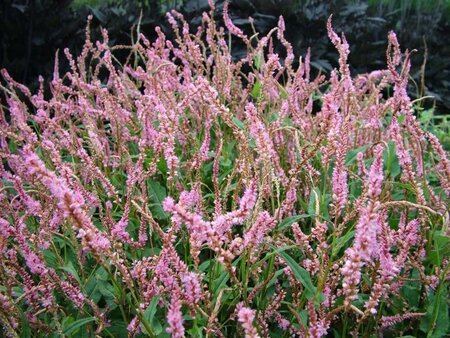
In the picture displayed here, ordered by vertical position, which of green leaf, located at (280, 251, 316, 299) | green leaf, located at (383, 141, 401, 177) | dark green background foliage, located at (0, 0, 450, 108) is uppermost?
green leaf, located at (280, 251, 316, 299)

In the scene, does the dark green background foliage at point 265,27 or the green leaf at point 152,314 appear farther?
the dark green background foliage at point 265,27

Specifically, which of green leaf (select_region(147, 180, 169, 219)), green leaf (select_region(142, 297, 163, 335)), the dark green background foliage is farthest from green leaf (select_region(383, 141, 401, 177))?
the dark green background foliage

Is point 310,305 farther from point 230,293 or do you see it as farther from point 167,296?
point 167,296

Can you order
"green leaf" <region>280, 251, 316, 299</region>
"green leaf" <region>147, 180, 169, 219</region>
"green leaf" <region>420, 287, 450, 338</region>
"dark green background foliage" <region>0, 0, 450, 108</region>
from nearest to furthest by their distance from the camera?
"green leaf" <region>280, 251, 316, 299</region> → "green leaf" <region>420, 287, 450, 338</region> → "green leaf" <region>147, 180, 169, 219</region> → "dark green background foliage" <region>0, 0, 450, 108</region>

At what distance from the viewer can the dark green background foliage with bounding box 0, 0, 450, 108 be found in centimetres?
412

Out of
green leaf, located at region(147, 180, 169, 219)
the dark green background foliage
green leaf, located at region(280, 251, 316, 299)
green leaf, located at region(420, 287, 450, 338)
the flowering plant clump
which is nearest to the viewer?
the flowering plant clump

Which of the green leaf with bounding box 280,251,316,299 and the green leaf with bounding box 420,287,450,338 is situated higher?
the green leaf with bounding box 280,251,316,299

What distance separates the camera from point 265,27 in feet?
14.8

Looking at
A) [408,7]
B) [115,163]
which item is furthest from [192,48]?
[408,7]

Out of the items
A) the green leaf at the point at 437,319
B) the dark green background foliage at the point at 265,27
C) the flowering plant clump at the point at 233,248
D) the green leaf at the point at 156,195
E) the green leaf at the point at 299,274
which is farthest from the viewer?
the dark green background foliage at the point at 265,27

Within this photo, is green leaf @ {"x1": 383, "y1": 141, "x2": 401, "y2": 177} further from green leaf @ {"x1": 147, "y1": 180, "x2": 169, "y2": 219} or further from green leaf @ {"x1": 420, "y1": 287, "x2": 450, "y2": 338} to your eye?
green leaf @ {"x1": 147, "y1": 180, "x2": 169, "y2": 219}

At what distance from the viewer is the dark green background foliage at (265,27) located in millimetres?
4121

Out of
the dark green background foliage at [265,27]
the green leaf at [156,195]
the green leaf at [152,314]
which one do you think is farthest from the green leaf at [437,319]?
the dark green background foliage at [265,27]

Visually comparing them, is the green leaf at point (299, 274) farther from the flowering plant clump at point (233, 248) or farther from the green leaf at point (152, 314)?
the green leaf at point (152, 314)
